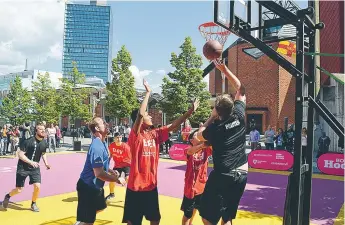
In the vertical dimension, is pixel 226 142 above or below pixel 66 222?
above

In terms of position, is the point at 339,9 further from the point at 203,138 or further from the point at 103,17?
the point at 103,17

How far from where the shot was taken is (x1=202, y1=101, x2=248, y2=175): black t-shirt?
3.76 metres

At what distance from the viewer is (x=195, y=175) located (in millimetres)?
5531

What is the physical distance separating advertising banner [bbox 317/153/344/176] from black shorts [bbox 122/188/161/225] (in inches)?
435

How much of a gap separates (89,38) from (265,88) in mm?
143129

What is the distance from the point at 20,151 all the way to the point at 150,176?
428 centimetres

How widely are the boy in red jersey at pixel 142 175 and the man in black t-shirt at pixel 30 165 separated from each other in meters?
3.79

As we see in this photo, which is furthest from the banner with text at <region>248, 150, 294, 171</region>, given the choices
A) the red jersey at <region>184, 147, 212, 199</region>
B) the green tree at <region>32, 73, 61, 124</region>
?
the green tree at <region>32, 73, 61, 124</region>

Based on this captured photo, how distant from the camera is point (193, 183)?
5469 mm

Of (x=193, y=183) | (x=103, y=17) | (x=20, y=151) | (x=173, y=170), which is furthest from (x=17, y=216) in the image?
(x=103, y=17)

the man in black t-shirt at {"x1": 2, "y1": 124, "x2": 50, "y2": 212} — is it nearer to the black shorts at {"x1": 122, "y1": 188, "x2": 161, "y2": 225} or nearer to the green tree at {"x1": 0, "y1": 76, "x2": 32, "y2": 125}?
the black shorts at {"x1": 122, "y1": 188, "x2": 161, "y2": 225}

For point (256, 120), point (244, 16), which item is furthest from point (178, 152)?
point (256, 120)

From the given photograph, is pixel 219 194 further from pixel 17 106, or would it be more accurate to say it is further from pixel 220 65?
pixel 17 106

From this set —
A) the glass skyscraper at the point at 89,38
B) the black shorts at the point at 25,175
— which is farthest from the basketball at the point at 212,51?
the glass skyscraper at the point at 89,38
